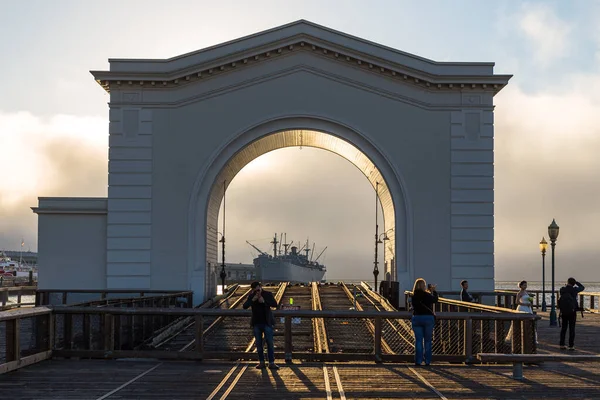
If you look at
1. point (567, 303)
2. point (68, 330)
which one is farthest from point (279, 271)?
point (68, 330)

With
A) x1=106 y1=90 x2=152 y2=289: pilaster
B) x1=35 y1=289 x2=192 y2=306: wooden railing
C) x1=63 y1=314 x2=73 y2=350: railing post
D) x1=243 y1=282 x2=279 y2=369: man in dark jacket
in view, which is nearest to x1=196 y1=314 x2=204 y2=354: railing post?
x1=243 y1=282 x2=279 y2=369: man in dark jacket

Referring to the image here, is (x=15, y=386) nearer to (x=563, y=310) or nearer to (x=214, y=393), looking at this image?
(x=214, y=393)

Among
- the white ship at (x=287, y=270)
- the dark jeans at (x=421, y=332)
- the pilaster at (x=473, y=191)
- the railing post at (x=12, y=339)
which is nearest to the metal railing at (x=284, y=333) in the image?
the dark jeans at (x=421, y=332)

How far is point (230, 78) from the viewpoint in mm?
36375

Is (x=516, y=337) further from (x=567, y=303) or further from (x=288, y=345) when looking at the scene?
(x=288, y=345)

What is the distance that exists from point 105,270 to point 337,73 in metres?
13.8

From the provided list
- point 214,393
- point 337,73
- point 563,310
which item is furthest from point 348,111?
point 214,393

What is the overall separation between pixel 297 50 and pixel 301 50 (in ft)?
0.60

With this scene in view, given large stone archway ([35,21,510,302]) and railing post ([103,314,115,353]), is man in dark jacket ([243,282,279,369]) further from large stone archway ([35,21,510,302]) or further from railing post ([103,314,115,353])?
large stone archway ([35,21,510,302])

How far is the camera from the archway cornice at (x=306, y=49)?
35.4m

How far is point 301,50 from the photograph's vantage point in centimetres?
3625

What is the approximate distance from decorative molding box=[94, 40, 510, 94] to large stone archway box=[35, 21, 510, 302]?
0.21 ft

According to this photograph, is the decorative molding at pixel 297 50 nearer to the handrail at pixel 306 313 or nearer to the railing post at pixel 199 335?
the handrail at pixel 306 313

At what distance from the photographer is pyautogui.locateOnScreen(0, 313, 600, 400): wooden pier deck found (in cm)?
1262
